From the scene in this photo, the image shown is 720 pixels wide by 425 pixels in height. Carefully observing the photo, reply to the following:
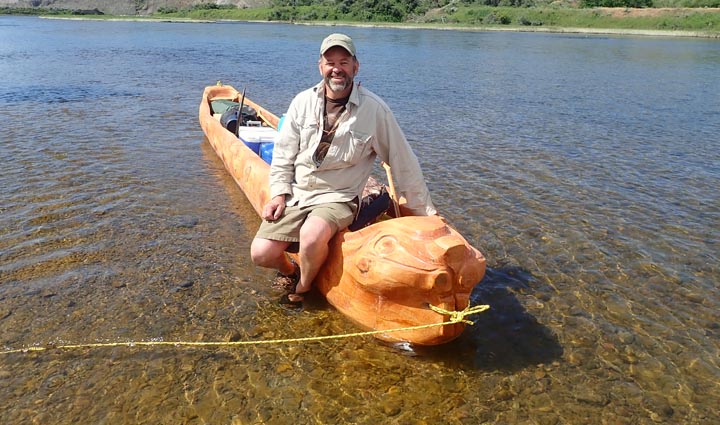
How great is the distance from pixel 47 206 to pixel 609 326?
261 inches

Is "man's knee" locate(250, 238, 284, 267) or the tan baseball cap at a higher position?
the tan baseball cap

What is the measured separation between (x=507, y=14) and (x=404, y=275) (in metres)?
71.9

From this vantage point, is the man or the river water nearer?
the river water

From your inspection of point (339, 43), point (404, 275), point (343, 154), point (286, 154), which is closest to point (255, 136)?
point (286, 154)

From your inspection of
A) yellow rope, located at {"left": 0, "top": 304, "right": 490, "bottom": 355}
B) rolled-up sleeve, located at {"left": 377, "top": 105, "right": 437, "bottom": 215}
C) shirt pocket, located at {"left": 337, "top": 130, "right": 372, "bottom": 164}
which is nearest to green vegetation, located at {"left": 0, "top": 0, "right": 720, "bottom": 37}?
rolled-up sleeve, located at {"left": 377, "top": 105, "right": 437, "bottom": 215}

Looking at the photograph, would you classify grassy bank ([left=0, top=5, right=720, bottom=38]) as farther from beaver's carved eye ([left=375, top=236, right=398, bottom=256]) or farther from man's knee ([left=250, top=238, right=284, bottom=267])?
man's knee ([left=250, top=238, right=284, bottom=267])

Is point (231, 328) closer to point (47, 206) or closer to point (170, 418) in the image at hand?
point (170, 418)

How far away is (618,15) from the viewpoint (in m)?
61.3

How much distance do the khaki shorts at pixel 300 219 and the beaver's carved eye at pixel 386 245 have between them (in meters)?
0.45

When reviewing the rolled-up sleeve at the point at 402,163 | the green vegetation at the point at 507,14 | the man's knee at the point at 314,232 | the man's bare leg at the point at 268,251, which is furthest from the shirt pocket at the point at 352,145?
the green vegetation at the point at 507,14

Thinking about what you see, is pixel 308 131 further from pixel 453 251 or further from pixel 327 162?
pixel 453 251

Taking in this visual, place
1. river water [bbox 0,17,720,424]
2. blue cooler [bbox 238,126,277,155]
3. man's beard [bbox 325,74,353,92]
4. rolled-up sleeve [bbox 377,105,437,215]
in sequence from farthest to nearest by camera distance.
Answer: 1. blue cooler [bbox 238,126,277,155]
2. rolled-up sleeve [bbox 377,105,437,215]
3. man's beard [bbox 325,74,353,92]
4. river water [bbox 0,17,720,424]

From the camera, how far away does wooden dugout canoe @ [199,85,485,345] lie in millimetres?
3812

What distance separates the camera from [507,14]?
68.3 m
